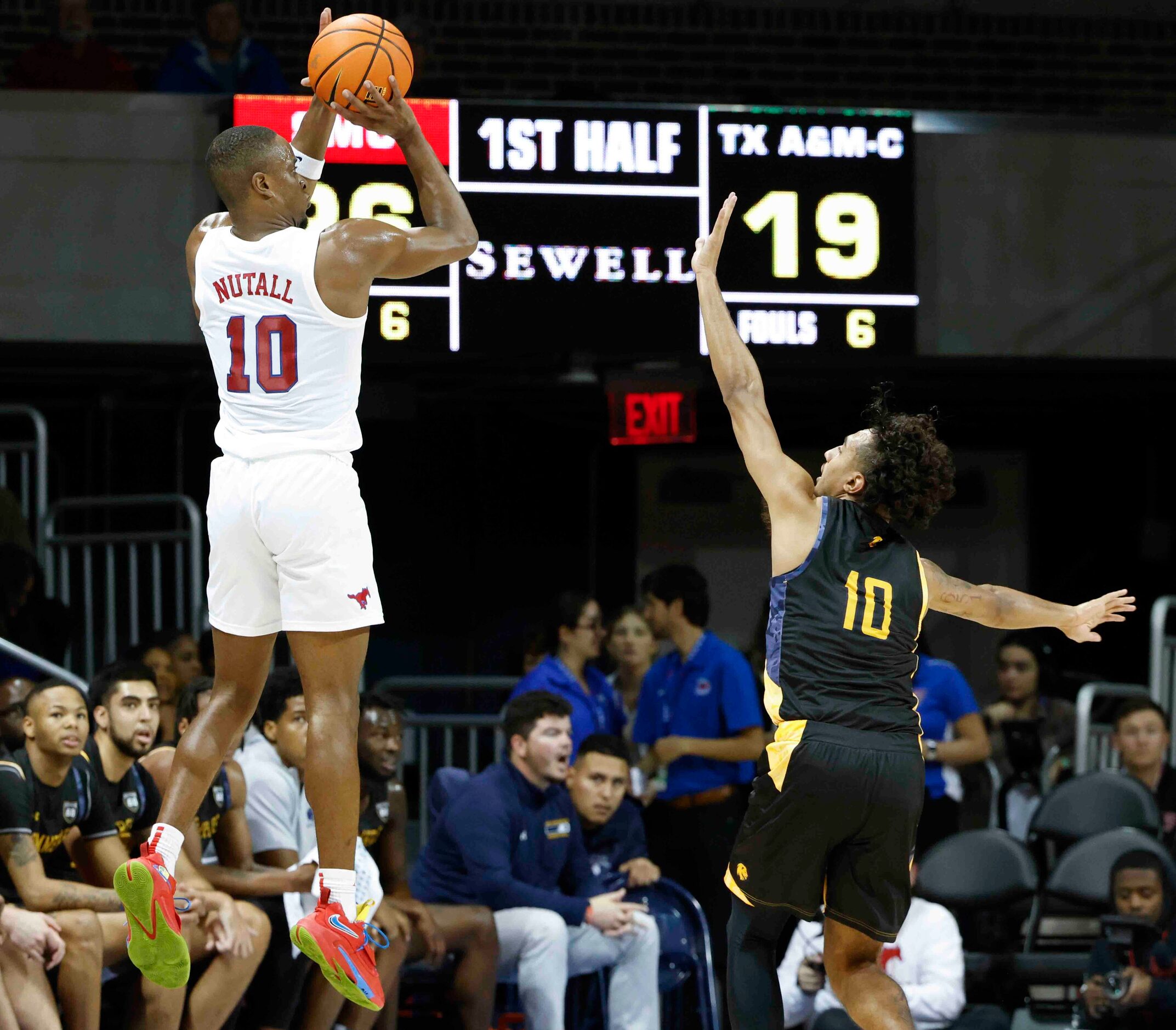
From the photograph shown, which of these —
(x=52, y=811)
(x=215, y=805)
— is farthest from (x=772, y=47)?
(x=52, y=811)

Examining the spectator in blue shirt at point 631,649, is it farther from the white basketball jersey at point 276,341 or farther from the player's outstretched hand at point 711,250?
the white basketball jersey at point 276,341

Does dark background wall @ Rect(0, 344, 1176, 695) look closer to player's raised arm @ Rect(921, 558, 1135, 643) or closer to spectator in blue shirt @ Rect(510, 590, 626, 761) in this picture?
spectator in blue shirt @ Rect(510, 590, 626, 761)

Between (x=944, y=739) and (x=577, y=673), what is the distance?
66.9 inches

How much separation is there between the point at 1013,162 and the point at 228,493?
592 centimetres

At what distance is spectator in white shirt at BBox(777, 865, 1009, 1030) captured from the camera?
6.94 metres

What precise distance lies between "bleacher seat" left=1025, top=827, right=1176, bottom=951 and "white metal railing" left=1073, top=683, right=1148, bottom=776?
0.99 m

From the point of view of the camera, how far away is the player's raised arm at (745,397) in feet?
15.1

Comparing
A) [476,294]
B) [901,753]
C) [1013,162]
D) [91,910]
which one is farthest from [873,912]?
[1013,162]

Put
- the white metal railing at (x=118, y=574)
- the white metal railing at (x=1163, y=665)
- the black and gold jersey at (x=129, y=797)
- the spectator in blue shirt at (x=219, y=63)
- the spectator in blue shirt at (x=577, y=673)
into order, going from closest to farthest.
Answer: the black and gold jersey at (x=129, y=797) < the spectator in blue shirt at (x=577, y=673) < the white metal railing at (x=1163, y=665) < the white metal railing at (x=118, y=574) < the spectator in blue shirt at (x=219, y=63)

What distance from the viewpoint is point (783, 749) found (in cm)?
457

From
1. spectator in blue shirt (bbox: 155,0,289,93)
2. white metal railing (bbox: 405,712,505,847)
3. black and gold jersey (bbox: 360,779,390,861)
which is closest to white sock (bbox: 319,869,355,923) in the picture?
black and gold jersey (bbox: 360,779,390,861)

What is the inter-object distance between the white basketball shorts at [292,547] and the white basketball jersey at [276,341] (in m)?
0.07

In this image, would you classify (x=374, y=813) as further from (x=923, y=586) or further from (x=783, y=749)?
(x=923, y=586)

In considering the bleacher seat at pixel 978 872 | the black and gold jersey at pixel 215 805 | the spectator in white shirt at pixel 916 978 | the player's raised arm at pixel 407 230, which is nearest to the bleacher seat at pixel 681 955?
the spectator in white shirt at pixel 916 978
